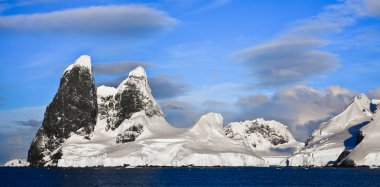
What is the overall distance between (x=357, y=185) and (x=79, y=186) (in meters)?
59.4

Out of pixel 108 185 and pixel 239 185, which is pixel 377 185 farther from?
pixel 108 185

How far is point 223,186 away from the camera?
405 feet

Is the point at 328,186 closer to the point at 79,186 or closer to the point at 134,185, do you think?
the point at 134,185

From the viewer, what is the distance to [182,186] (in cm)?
12038

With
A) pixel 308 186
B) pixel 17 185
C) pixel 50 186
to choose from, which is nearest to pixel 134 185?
pixel 50 186

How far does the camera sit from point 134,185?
12031 cm

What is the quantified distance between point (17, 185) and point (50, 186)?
28.2 ft

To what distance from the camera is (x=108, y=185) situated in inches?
4739

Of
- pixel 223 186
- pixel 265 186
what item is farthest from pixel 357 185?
pixel 223 186

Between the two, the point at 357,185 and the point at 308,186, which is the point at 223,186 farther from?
the point at 357,185

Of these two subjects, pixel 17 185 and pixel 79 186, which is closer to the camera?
pixel 79 186

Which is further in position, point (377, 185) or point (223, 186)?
point (223, 186)

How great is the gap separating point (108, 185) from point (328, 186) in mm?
47196

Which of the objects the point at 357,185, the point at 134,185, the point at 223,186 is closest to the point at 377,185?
the point at 357,185
